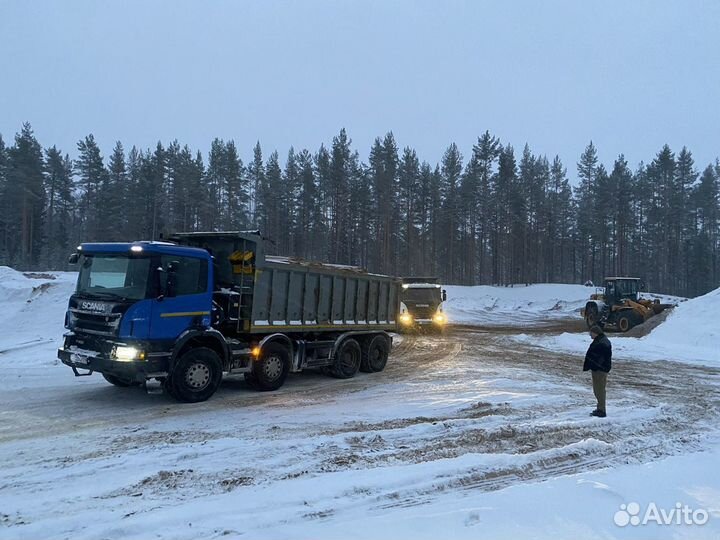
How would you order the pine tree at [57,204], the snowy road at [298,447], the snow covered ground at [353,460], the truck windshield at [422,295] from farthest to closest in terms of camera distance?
the pine tree at [57,204], the truck windshield at [422,295], the snowy road at [298,447], the snow covered ground at [353,460]

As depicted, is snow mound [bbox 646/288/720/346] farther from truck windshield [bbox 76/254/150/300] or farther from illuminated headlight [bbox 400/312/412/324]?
truck windshield [bbox 76/254/150/300]

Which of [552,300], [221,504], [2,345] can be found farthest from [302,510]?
[552,300]

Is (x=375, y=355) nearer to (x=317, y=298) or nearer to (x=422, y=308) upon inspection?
(x=317, y=298)

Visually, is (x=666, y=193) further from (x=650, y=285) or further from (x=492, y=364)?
(x=492, y=364)

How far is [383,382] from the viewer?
12.5 m

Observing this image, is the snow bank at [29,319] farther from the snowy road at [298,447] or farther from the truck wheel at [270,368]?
the truck wheel at [270,368]

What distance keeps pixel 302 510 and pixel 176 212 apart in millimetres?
54141

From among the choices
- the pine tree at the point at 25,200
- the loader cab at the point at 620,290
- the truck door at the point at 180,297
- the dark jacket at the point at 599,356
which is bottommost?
the dark jacket at the point at 599,356

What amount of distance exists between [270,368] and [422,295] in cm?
1537

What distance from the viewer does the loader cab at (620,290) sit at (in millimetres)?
30031

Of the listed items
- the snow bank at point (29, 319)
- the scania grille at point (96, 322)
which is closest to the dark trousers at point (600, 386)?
the scania grille at point (96, 322)

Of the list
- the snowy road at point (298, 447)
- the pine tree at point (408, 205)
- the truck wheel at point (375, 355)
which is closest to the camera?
the snowy road at point (298, 447)

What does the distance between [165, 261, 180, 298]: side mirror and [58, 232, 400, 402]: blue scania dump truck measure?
19 millimetres

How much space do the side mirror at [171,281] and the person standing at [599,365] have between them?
24.2 ft
